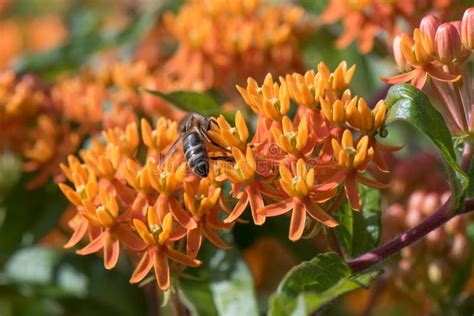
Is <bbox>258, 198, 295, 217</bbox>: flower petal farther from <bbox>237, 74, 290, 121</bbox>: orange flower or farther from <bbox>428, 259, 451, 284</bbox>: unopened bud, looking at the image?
<bbox>428, 259, 451, 284</bbox>: unopened bud

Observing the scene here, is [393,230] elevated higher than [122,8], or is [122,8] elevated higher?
[393,230]

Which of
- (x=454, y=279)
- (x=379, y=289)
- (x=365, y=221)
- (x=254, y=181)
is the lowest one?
(x=379, y=289)

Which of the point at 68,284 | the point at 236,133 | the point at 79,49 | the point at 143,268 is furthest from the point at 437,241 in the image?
A: the point at 79,49

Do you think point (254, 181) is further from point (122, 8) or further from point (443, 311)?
point (122, 8)

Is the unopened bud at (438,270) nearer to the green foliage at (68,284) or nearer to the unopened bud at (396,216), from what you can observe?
the unopened bud at (396,216)

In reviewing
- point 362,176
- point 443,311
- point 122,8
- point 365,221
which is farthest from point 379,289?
point 122,8

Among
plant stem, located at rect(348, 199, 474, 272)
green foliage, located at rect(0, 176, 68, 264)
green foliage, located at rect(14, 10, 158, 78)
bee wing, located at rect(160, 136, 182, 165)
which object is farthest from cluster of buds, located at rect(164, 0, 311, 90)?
plant stem, located at rect(348, 199, 474, 272)

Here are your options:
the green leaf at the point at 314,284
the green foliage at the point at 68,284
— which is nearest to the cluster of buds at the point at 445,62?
the green leaf at the point at 314,284

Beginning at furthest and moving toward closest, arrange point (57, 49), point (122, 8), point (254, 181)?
point (122, 8)
point (57, 49)
point (254, 181)
